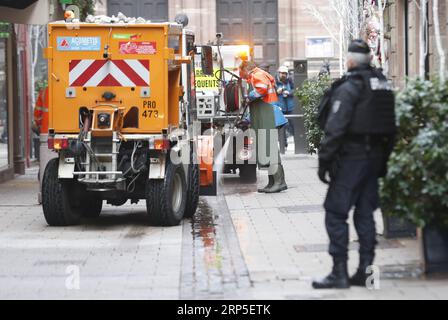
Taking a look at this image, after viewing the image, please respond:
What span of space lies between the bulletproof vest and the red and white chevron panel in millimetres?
4713

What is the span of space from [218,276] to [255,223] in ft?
11.5

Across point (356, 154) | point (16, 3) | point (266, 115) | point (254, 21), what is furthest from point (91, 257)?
point (254, 21)

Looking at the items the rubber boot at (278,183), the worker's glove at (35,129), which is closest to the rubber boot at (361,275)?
the rubber boot at (278,183)

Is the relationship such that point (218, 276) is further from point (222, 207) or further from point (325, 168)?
point (222, 207)

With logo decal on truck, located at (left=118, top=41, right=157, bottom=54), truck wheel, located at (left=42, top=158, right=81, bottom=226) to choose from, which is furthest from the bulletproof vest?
truck wheel, located at (left=42, top=158, right=81, bottom=226)

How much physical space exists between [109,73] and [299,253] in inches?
141

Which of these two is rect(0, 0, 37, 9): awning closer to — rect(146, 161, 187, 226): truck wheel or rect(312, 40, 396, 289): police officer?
rect(146, 161, 187, 226): truck wheel

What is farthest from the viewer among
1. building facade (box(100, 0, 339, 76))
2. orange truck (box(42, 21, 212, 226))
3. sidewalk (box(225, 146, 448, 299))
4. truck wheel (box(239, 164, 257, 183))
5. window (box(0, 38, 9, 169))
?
building facade (box(100, 0, 339, 76))

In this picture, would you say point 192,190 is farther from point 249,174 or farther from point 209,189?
point 249,174

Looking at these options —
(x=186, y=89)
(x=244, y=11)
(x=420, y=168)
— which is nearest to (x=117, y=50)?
(x=186, y=89)

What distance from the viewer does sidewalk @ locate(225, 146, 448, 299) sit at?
8609 mm

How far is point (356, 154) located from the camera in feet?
28.7

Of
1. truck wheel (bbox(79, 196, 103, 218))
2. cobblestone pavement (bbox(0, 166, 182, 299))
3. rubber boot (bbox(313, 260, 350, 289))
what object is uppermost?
truck wheel (bbox(79, 196, 103, 218))
